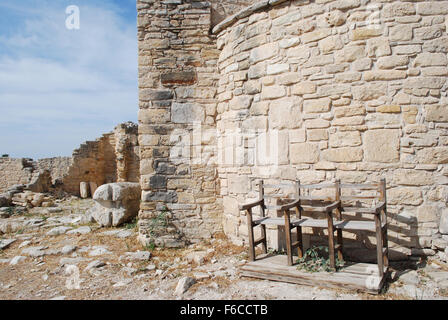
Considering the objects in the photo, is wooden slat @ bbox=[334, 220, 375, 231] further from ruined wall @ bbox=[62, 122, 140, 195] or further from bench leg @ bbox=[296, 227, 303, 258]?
ruined wall @ bbox=[62, 122, 140, 195]

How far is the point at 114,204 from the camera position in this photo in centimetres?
673

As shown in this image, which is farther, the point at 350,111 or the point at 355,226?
the point at 350,111

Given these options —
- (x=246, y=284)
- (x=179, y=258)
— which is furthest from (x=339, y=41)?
(x=179, y=258)

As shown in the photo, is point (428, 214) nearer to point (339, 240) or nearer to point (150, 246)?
point (339, 240)

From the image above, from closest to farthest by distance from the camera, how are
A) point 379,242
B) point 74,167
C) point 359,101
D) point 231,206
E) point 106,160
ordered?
1. point 379,242
2. point 359,101
3. point 231,206
4. point 74,167
5. point 106,160

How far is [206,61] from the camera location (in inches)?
213

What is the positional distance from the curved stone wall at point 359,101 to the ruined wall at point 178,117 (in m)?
0.93

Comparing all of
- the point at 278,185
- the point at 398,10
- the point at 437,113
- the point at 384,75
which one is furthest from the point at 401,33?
the point at 278,185

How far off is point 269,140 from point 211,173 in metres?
1.26

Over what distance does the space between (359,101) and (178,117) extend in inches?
108

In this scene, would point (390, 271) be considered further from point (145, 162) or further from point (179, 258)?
point (145, 162)

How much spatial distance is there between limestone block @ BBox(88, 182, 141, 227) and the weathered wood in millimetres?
3644

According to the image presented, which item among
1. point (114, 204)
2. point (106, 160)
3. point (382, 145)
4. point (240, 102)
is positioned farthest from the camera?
point (106, 160)

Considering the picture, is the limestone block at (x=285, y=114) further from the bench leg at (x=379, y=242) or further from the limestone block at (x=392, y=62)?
the bench leg at (x=379, y=242)
